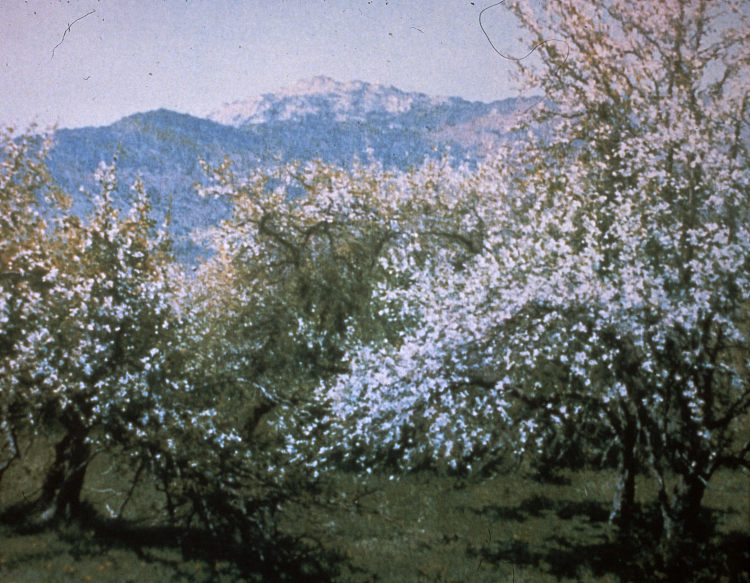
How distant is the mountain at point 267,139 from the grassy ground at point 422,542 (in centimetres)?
878

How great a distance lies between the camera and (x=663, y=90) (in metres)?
11.4

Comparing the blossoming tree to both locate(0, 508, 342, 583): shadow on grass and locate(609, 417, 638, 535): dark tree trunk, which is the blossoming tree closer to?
locate(609, 417, 638, 535): dark tree trunk

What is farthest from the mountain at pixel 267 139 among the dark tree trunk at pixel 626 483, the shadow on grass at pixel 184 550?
the shadow on grass at pixel 184 550

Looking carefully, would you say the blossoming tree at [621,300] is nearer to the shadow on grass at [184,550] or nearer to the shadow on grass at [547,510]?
the shadow on grass at [547,510]

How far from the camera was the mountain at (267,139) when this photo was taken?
14.4 meters

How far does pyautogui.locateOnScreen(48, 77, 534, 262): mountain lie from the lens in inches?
567

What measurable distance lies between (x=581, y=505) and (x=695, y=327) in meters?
5.09

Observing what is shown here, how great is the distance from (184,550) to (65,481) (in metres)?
2.92

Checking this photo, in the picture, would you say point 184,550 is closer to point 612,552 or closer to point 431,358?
point 431,358

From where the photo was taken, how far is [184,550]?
31.8 ft

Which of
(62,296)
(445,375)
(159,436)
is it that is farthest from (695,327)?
(62,296)

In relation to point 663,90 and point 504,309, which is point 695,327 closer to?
point 504,309

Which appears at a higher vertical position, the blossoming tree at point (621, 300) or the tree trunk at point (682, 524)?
the blossoming tree at point (621, 300)

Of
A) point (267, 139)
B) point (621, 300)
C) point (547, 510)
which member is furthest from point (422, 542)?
point (267, 139)
